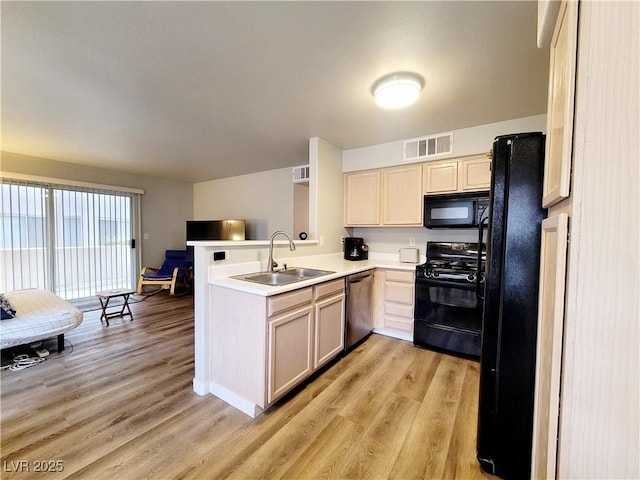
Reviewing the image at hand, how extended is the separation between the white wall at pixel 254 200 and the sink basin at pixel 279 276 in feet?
7.09

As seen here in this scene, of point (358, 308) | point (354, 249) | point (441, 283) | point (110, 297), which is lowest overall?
point (110, 297)

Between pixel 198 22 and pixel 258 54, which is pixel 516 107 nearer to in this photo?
pixel 258 54

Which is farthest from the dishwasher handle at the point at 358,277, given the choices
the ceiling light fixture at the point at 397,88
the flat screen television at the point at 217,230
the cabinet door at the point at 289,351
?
the flat screen television at the point at 217,230

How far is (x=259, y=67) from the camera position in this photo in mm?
1847

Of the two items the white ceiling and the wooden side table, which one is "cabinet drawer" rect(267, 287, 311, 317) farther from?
the wooden side table

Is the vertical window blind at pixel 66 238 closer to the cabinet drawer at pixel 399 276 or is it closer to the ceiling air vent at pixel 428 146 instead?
the cabinet drawer at pixel 399 276

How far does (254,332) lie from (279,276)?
2.30 ft

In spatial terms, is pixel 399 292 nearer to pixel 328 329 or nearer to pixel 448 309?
pixel 448 309

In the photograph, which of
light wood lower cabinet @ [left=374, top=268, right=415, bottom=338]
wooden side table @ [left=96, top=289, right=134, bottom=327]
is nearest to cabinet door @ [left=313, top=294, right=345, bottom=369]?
light wood lower cabinet @ [left=374, top=268, right=415, bottom=338]

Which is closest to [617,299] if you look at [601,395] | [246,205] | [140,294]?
[601,395]

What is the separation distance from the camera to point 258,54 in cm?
171

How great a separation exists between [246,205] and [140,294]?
2.61 meters

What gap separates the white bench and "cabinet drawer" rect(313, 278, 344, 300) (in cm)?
253

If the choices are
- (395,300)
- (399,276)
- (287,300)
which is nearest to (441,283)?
(399,276)
